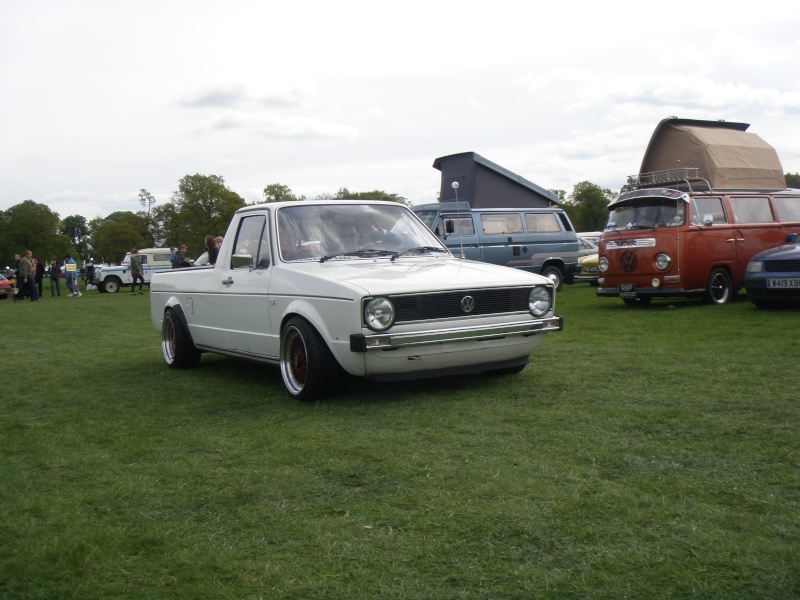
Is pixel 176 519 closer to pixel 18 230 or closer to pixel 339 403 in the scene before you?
pixel 339 403

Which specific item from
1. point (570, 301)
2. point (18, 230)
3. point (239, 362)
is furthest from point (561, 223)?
point (18, 230)

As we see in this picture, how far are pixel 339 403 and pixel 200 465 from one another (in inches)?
74.8

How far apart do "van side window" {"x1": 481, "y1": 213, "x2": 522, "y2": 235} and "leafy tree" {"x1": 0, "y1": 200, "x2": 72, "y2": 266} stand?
290 ft

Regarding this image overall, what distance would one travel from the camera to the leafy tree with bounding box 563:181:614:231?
104812 millimetres

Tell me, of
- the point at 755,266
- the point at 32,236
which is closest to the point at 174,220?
the point at 32,236

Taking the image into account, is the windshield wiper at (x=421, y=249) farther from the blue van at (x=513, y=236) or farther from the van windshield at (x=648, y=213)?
the blue van at (x=513, y=236)

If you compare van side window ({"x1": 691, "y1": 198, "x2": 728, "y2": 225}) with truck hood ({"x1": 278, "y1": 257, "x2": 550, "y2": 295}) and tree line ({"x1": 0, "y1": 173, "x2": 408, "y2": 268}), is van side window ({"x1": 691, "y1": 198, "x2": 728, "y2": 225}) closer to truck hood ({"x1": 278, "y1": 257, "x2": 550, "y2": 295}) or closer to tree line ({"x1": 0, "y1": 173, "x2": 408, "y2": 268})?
truck hood ({"x1": 278, "y1": 257, "x2": 550, "y2": 295})

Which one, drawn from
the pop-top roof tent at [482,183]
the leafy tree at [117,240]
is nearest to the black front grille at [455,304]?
the pop-top roof tent at [482,183]

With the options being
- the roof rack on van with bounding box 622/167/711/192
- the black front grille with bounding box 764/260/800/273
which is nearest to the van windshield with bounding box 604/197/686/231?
the roof rack on van with bounding box 622/167/711/192

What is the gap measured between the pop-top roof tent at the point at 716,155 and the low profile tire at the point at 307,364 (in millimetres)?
11432

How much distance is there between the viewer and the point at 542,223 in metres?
21.0

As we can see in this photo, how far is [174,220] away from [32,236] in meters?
26.8

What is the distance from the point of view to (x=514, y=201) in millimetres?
23469

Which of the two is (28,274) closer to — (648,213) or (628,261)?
(628,261)
